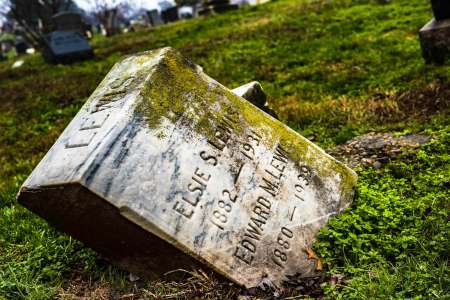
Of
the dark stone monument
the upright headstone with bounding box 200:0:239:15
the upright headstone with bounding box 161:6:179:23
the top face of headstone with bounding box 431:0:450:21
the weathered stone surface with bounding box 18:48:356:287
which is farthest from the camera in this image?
the upright headstone with bounding box 161:6:179:23

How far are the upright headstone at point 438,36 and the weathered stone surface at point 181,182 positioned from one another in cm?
400

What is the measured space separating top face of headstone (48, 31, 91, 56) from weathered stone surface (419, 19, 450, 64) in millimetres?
11025

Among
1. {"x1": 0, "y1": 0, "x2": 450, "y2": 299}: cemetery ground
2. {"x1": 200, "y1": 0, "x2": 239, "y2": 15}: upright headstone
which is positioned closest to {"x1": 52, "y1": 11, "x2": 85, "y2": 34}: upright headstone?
{"x1": 200, "y1": 0, "x2": 239, "y2": 15}: upright headstone

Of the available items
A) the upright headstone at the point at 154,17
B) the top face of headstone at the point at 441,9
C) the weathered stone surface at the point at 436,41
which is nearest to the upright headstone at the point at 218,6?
the upright headstone at the point at 154,17

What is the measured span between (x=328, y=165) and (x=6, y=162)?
16.1ft

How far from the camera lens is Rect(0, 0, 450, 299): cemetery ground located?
2.91 m

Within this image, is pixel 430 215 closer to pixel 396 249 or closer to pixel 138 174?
pixel 396 249

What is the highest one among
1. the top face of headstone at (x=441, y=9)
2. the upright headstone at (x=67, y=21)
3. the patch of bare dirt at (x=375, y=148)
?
the upright headstone at (x=67, y=21)

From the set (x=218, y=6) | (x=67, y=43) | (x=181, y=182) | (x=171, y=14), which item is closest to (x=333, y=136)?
(x=181, y=182)

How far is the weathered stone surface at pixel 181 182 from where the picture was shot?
8.86ft

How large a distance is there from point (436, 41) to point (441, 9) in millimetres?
495

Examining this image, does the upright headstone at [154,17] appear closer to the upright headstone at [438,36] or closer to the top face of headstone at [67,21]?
the top face of headstone at [67,21]

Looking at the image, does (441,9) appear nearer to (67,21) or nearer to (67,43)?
(67,43)

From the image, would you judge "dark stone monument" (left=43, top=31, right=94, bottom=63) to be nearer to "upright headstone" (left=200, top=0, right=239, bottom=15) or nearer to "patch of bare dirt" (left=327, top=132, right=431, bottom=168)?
"upright headstone" (left=200, top=0, right=239, bottom=15)
